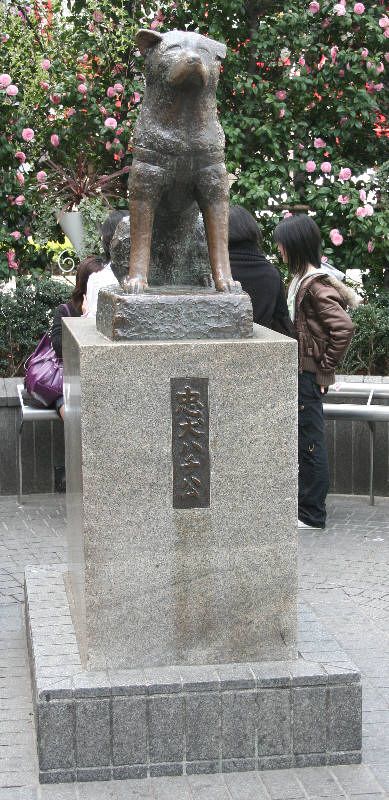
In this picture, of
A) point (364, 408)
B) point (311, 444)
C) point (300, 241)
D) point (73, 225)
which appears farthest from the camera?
point (73, 225)

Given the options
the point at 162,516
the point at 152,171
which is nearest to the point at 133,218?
the point at 152,171

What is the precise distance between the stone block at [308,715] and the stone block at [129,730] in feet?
1.82

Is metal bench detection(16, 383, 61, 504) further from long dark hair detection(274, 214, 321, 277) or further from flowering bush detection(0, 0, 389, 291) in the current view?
flowering bush detection(0, 0, 389, 291)

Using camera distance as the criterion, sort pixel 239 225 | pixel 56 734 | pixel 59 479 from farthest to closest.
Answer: pixel 59 479, pixel 239 225, pixel 56 734

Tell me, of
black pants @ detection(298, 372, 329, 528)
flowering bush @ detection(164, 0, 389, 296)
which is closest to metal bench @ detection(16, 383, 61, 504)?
black pants @ detection(298, 372, 329, 528)

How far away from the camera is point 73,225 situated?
11.3 meters

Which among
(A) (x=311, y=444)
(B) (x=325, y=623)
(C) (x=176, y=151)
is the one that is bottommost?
(B) (x=325, y=623)

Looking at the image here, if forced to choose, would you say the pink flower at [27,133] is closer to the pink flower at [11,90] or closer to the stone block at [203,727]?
the pink flower at [11,90]

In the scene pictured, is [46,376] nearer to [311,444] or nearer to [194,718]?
[311,444]

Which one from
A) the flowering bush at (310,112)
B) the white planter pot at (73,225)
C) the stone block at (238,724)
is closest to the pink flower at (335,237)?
the flowering bush at (310,112)

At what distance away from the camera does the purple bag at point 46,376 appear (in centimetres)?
823

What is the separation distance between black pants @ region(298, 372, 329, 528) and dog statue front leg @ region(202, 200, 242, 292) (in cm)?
282

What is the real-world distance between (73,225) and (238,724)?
748 centimetres

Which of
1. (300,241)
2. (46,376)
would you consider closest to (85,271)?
(46,376)
